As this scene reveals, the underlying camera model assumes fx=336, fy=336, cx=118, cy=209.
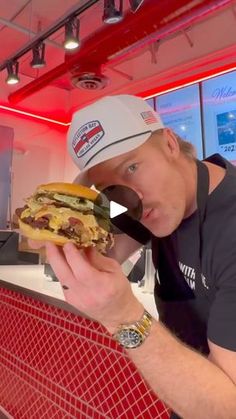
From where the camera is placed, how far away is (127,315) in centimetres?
81

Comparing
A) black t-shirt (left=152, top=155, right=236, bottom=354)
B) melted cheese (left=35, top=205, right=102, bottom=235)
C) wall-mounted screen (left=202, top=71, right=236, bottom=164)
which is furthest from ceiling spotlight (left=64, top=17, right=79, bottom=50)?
melted cheese (left=35, top=205, right=102, bottom=235)

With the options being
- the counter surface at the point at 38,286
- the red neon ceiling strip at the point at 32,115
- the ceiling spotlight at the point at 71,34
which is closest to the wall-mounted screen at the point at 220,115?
the ceiling spotlight at the point at 71,34

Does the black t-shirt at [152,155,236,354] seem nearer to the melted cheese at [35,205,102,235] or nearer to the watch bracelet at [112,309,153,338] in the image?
the watch bracelet at [112,309,153,338]

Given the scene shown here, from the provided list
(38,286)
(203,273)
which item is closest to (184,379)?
(203,273)

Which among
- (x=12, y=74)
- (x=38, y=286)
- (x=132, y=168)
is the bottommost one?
(x=38, y=286)

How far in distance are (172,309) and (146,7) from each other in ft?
7.85

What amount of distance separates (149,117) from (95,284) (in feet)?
1.96

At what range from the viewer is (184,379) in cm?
75

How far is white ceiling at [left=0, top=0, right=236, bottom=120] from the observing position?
394 cm

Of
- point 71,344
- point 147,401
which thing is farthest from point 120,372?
point 71,344

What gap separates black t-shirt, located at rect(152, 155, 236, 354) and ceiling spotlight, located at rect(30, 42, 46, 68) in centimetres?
332

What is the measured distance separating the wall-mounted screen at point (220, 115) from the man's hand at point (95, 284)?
11.3 ft
